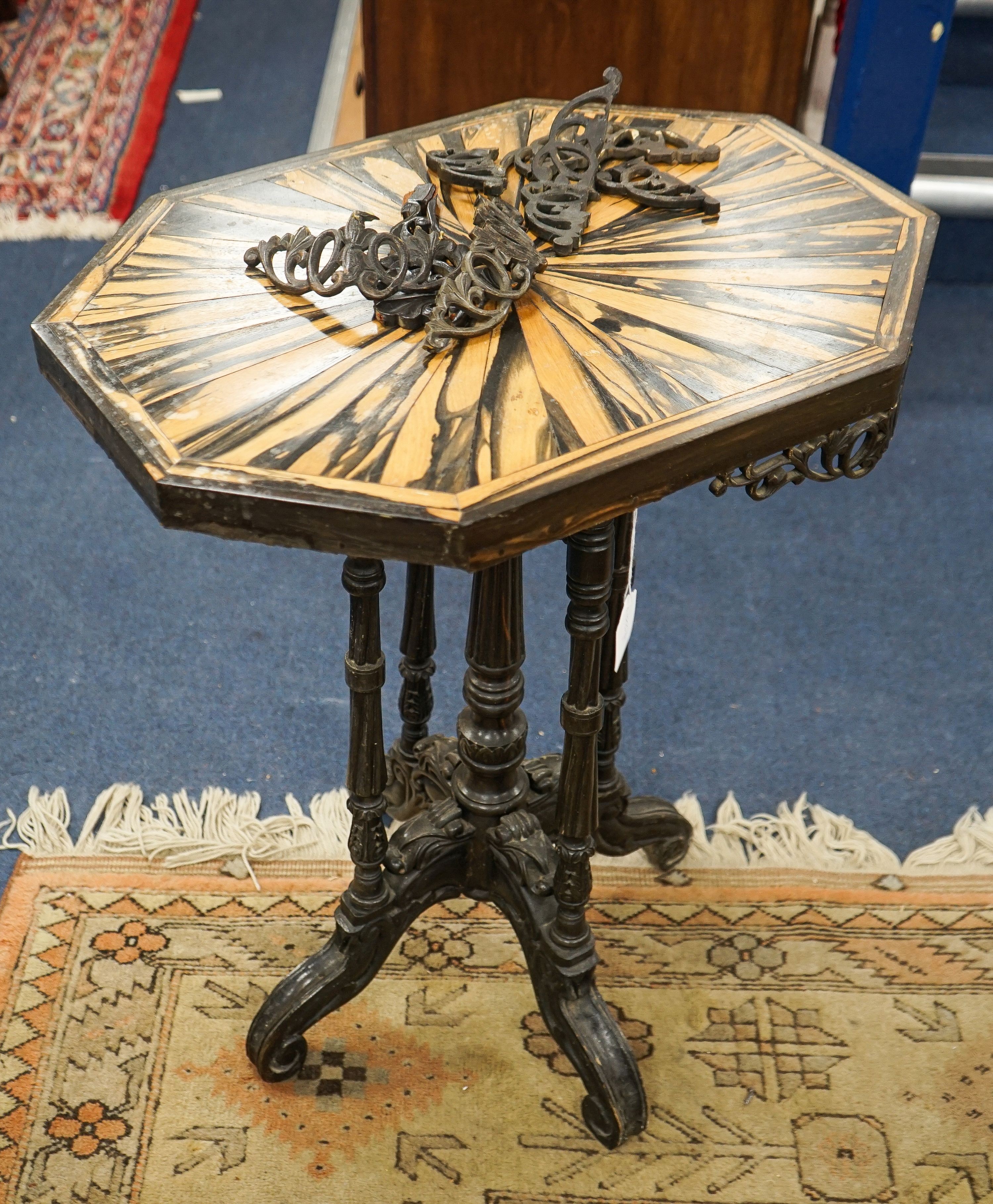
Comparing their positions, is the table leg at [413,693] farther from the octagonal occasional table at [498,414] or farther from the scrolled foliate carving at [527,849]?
the scrolled foliate carving at [527,849]

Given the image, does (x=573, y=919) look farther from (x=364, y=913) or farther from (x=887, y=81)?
(x=887, y=81)

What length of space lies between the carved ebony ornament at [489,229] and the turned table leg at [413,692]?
1.30 feet

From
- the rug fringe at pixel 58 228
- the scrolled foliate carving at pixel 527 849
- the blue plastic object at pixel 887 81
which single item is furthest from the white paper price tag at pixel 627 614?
the rug fringe at pixel 58 228

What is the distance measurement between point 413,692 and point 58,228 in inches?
75.6

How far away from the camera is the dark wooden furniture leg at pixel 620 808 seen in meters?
1.62

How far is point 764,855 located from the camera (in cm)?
185

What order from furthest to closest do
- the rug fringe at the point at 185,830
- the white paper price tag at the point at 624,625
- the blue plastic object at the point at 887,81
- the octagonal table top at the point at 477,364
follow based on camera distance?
the blue plastic object at the point at 887,81 < the rug fringe at the point at 185,830 < the white paper price tag at the point at 624,625 < the octagonal table top at the point at 477,364

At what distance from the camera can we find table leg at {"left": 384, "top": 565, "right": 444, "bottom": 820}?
1628 millimetres

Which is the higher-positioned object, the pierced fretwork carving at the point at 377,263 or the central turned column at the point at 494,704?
the pierced fretwork carving at the point at 377,263

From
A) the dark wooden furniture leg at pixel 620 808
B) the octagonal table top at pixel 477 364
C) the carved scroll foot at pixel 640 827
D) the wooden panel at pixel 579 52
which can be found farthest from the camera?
the wooden panel at pixel 579 52

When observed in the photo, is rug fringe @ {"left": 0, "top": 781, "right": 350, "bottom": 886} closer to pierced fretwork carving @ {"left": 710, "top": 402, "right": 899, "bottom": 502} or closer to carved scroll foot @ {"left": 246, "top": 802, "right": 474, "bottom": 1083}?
carved scroll foot @ {"left": 246, "top": 802, "right": 474, "bottom": 1083}

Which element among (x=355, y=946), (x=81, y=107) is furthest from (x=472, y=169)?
(x=81, y=107)

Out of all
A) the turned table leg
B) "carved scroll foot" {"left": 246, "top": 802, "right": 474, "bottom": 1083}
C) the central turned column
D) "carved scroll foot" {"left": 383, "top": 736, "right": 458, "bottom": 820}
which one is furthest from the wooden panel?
"carved scroll foot" {"left": 246, "top": 802, "right": 474, "bottom": 1083}

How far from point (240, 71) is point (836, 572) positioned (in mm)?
2392
